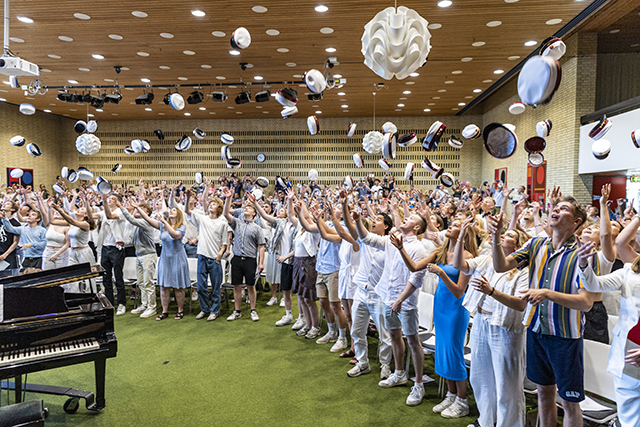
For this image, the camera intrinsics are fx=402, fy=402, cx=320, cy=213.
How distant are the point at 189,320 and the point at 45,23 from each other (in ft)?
20.9

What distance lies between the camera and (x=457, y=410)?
3.44 meters

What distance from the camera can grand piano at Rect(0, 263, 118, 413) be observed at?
2939 millimetres

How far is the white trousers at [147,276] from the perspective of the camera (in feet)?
21.1

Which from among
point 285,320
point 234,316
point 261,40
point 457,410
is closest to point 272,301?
point 234,316

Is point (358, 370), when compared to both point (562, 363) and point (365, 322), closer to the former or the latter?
point (365, 322)

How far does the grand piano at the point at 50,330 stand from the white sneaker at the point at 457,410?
2.82 meters

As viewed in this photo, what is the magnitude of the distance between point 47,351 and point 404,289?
9.47ft

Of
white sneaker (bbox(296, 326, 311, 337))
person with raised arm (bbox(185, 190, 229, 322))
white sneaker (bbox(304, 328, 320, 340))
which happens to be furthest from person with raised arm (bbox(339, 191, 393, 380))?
person with raised arm (bbox(185, 190, 229, 322))

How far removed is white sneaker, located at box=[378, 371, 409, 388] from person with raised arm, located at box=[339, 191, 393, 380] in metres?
0.11

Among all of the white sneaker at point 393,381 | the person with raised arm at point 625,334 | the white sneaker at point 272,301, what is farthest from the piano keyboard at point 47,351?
the white sneaker at point 272,301

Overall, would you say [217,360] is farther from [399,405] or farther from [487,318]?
[487,318]

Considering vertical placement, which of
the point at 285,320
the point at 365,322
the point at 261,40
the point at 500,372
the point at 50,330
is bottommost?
the point at 285,320

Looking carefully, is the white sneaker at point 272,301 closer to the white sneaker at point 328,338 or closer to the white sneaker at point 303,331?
the white sneaker at point 303,331

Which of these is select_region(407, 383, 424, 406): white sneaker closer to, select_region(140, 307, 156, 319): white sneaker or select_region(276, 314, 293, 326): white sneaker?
select_region(276, 314, 293, 326): white sneaker
